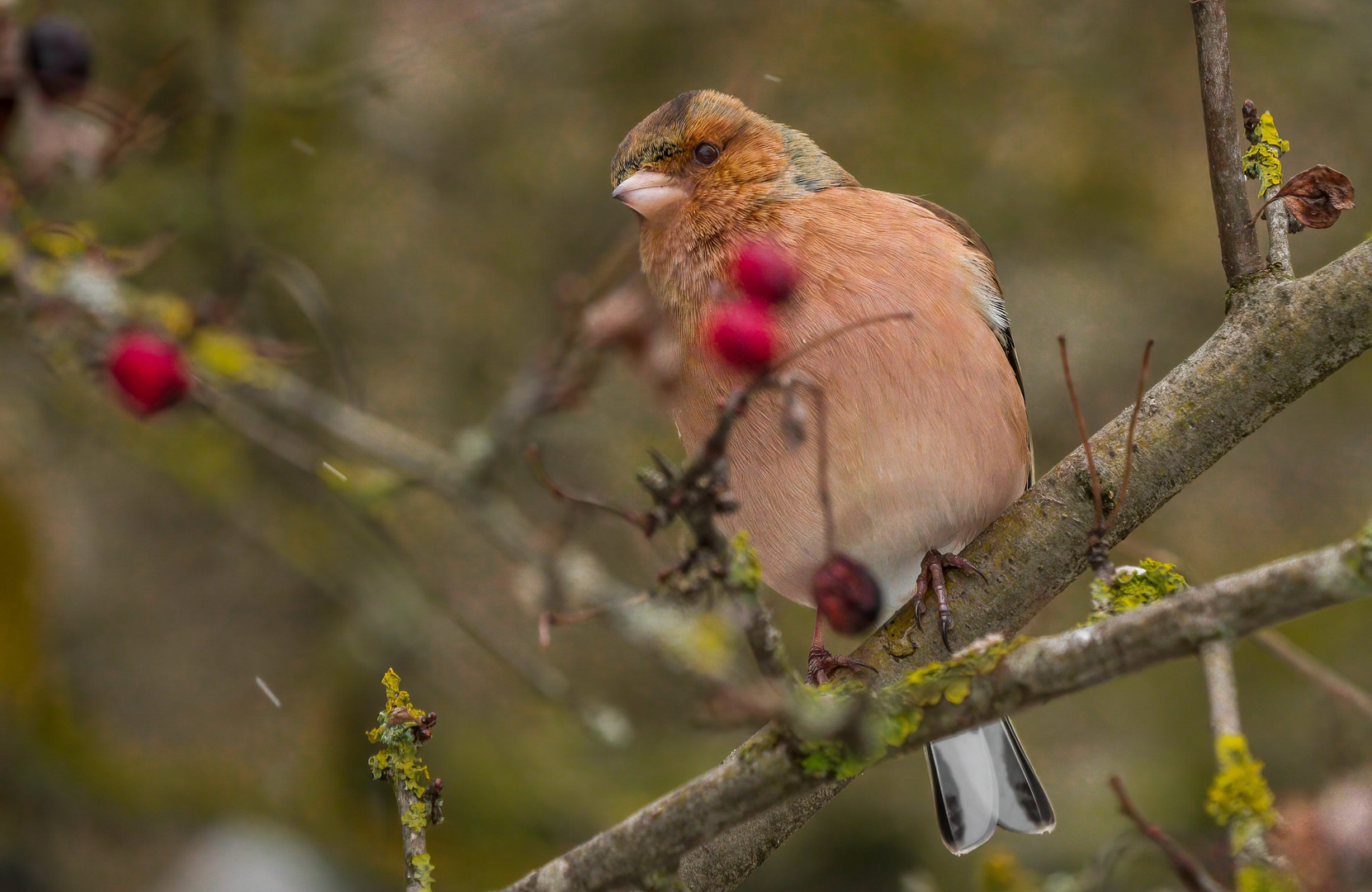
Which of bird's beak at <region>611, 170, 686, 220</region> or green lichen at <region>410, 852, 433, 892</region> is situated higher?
bird's beak at <region>611, 170, 686, 220</region>

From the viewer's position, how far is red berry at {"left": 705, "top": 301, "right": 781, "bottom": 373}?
6.56 feet

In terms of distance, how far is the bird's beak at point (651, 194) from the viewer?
11.3 ft

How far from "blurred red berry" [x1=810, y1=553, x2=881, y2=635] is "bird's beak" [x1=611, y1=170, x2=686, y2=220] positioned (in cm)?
158

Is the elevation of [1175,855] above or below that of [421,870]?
below

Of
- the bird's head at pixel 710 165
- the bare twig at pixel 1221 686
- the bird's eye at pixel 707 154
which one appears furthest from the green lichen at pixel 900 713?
the bird's eye at pixel 707 154

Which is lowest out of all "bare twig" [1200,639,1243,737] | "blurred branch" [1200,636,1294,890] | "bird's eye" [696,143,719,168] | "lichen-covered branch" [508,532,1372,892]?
"blurred branch" [1200,636,1294,890]

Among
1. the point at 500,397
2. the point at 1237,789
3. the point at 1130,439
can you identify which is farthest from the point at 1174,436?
the point at 500,397

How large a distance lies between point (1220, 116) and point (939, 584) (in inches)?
43.0

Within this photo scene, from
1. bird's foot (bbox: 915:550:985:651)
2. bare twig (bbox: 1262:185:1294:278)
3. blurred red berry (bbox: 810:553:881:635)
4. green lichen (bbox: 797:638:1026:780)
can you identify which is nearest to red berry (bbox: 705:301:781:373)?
blurred red berry (bbox: 810:553:881:635)

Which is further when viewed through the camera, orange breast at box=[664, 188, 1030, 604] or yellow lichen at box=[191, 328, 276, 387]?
orange breast at box=[664, 188, 1030, 604]

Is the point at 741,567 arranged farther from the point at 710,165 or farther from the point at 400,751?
the point at 710,165

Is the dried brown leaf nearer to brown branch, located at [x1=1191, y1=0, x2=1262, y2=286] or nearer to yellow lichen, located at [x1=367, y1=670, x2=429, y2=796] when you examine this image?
brown branch, located at [x1=1191, y1=0, x2=1262, y2=286]

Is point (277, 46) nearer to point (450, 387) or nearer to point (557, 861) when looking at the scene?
point (450, 387)

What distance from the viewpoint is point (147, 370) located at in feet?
6.30
